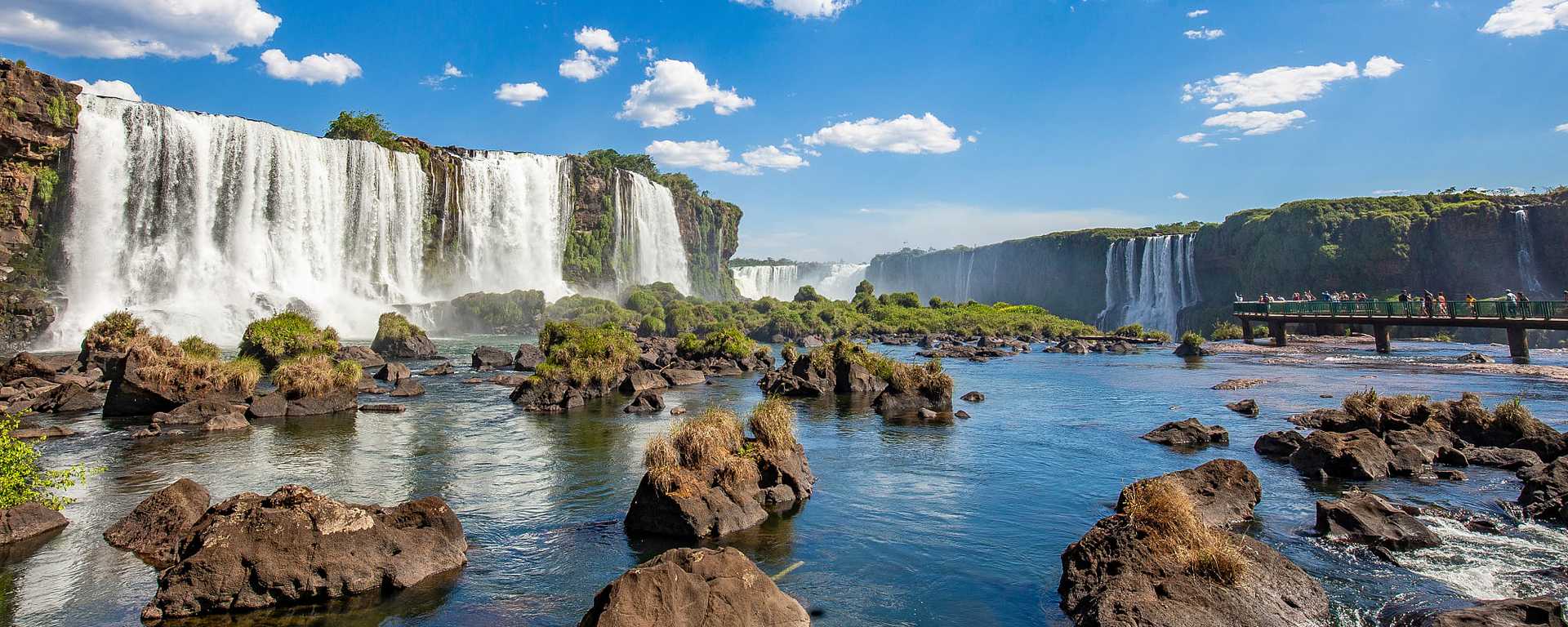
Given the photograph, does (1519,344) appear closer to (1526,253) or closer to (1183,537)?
(1526,253)

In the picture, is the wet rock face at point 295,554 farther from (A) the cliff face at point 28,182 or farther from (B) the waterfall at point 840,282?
(B) the waterfall at point 840,282

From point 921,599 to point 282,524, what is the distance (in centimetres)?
807

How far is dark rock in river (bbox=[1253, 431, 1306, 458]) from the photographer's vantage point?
18906 millimetres

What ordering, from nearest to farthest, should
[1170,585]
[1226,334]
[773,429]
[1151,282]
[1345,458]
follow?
[1170,585] → [773,429] → [1345,458] → [1226,334] → [1151,282]

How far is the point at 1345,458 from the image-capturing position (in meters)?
16.5

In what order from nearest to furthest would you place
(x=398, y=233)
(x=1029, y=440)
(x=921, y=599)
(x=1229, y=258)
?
1. (x=921, y=599)
2. (x=1029, y=440)
3. (x=398, y=233)
4. (x=1229, y=258)

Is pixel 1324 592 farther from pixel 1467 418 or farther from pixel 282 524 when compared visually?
pixel 1467 418

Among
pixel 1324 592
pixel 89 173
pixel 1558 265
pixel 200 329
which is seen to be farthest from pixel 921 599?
pixel 1558 265

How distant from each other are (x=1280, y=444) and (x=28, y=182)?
6543 cm

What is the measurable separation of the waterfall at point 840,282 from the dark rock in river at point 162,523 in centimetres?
14124

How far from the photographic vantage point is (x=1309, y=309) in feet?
180

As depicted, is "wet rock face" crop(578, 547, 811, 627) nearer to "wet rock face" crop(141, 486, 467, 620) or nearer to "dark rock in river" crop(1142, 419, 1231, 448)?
"wet rock face" crop(141, 486, 467, 620)

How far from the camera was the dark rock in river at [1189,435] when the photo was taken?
2094 cm

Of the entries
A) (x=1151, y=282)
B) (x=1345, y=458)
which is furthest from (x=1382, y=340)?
(x=1151, y=282)
